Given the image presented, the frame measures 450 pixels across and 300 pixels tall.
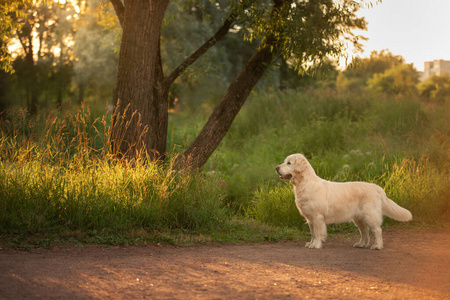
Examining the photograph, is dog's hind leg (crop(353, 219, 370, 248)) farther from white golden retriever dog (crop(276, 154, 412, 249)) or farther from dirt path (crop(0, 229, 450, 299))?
dirt path (crop(0, 229, 450, 299))

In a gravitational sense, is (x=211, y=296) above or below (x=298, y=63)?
below

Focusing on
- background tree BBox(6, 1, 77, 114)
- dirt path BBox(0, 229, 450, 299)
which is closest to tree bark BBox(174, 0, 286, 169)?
dirt path BBox(0, 229, 450, 299)

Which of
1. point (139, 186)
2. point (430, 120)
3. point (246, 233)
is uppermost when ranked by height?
point (430, 120)

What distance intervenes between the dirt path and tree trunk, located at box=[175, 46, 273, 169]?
10.3ft

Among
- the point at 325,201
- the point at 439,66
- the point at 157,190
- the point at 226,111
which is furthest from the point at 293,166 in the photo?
the point at 439,66

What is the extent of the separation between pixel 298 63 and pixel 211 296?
6619 millimetres

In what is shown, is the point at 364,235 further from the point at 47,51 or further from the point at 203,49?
the point at 47,51

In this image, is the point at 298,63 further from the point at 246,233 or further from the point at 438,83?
the point at 438,83

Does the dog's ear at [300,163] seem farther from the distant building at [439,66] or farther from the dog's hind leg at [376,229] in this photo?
the distant building at [439,66]

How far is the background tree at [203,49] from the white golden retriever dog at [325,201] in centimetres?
211

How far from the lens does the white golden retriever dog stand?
7496 millimetres

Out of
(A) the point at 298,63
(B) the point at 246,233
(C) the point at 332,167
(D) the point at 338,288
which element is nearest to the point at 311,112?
(C) the point at 332,167

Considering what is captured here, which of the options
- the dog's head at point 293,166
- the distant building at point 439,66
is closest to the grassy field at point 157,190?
the dog's head at point 293,166

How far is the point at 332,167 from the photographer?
496 inches
